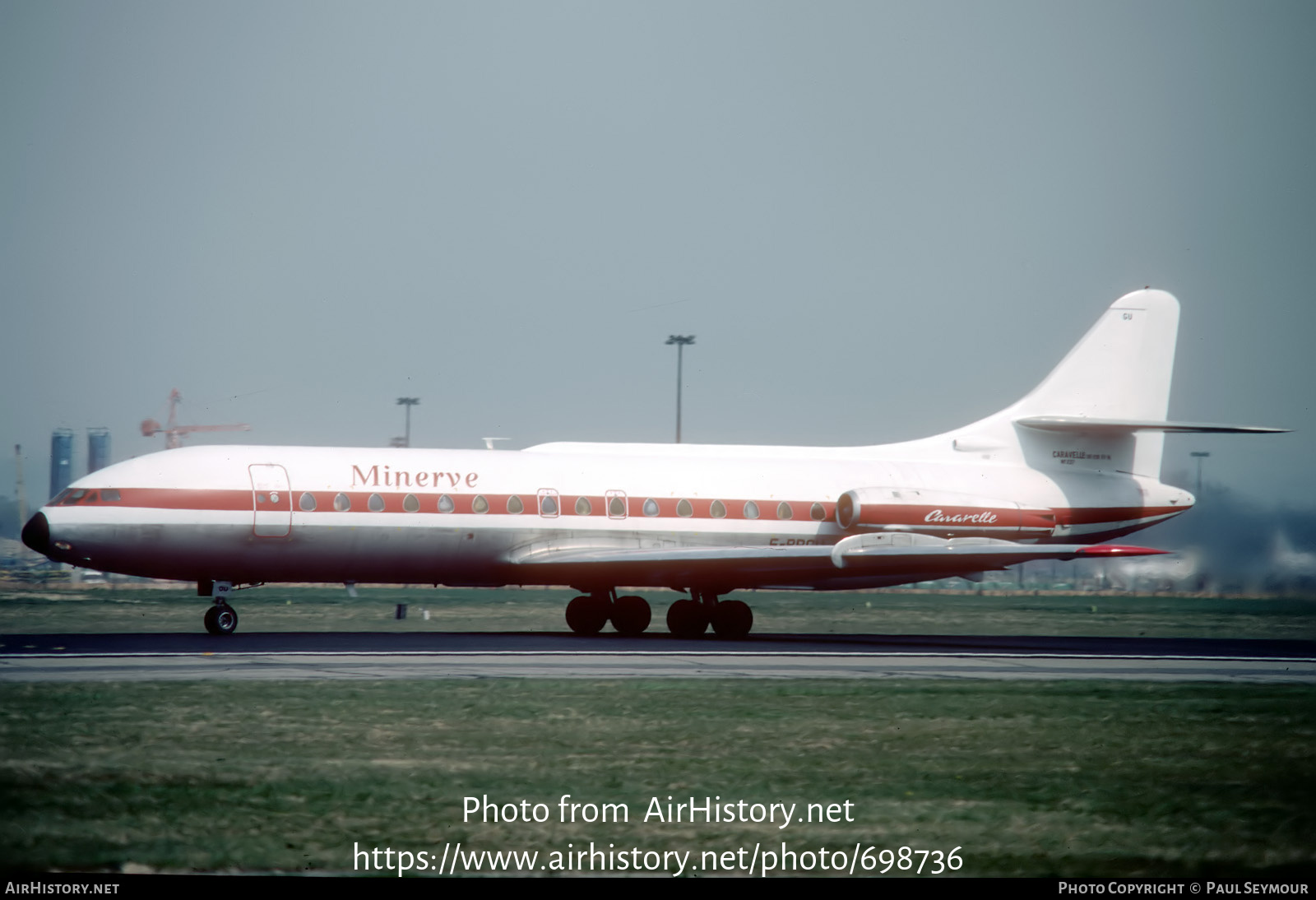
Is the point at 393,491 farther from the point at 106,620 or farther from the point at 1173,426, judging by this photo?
the point at 1173,426

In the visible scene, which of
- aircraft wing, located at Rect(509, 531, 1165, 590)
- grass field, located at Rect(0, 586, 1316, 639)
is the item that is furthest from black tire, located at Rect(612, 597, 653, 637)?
grass field, located at Rect(0, 586, 1316, 639)

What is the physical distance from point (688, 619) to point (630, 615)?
56.2 inches

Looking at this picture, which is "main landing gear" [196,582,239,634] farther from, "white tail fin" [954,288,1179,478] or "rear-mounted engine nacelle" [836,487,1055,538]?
"white tail fin" [954,288,1179,478]

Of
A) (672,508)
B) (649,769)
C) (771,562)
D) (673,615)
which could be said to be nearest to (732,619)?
(673,615)

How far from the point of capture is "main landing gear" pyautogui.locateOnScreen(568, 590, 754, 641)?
3281cm

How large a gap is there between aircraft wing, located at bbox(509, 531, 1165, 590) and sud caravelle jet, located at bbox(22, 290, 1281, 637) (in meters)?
0.06

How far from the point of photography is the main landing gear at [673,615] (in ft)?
108

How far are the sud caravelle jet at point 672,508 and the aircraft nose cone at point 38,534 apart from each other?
0.04m

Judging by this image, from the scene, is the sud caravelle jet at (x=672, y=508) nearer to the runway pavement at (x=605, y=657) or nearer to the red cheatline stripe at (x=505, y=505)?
the red cheatline stripe at (x=505, y=505)

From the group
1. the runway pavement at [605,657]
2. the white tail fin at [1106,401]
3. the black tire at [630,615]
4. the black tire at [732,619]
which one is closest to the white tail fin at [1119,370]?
the white tail fin at [1106,401]

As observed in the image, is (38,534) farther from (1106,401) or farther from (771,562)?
(1106,401)

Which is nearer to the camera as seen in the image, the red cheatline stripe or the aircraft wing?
the red cheatline stripe

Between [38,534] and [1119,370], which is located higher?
[1119,370]

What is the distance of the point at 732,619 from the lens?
3278 centimetres
